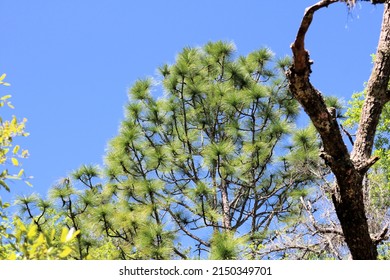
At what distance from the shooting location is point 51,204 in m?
6.23

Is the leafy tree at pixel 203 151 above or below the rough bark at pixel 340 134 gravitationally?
above

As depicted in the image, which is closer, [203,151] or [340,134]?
[340,134]

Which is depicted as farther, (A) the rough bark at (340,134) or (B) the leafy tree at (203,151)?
(B) the leafy tree at (203,151)

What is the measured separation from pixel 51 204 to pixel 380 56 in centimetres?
450

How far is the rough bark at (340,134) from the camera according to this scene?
211 cm

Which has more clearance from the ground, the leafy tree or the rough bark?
the leafy tree

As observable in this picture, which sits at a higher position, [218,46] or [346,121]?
[218,46]

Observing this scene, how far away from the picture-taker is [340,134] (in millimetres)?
2213

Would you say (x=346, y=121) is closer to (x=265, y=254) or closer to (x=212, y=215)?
(x=212, y=215)

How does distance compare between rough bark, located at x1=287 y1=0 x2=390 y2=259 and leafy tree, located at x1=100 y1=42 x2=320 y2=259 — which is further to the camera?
leafy tree, located at x1=100 y1=42 x2=320 y2=259

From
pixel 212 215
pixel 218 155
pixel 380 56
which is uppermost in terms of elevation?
pixel 218 155

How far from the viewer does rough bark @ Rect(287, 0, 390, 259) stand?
2.11 metres
